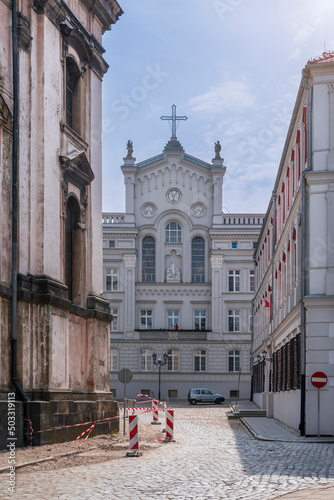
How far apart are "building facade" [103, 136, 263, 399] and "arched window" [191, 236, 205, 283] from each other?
0.26ft

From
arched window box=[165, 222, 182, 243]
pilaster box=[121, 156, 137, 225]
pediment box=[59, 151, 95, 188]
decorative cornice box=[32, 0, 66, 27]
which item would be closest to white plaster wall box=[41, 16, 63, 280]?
decorative cornice box=[32, 0, 66, 27]

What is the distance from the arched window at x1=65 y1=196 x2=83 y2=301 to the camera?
76.5ft

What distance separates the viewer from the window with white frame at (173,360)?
62938mm

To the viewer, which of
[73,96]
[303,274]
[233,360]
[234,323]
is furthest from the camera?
[234,323]

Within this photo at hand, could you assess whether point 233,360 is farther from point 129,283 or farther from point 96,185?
point 96,185

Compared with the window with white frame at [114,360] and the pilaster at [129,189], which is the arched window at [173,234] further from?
the window with white frame at [114,360]

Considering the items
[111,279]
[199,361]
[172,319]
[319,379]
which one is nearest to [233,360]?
[199,361]

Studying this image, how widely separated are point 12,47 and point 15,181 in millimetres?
3268

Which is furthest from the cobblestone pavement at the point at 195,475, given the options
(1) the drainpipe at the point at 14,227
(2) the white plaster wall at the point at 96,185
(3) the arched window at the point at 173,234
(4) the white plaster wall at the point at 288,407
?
(3) the arched window at the point at 173,234

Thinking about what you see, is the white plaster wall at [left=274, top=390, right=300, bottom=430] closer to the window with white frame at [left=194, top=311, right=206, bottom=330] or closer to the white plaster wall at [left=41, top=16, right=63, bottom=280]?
the white plaster wall at [left=41, top=16, right=63, bottom=280]

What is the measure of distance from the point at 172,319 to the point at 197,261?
16.6ft

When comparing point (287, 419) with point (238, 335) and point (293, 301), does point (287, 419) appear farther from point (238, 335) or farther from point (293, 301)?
point (238, 335)

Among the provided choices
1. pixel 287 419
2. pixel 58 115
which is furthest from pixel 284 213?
pixel 58 115

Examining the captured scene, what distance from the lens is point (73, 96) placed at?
24.3m
